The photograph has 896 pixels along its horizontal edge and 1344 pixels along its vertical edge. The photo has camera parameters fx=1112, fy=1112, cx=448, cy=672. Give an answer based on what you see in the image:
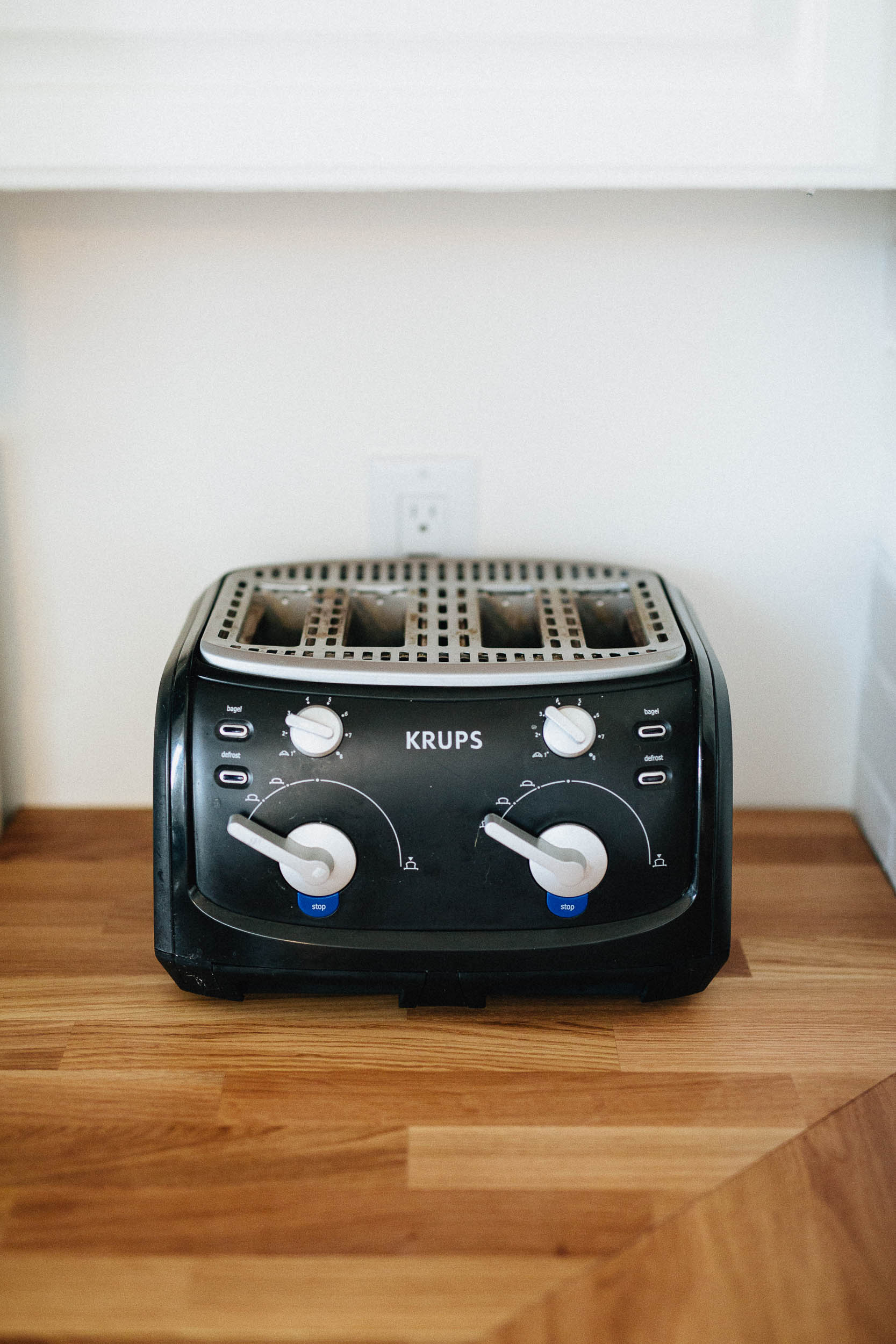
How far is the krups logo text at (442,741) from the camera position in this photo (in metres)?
0.70

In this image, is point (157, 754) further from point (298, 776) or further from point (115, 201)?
point (115, 201)

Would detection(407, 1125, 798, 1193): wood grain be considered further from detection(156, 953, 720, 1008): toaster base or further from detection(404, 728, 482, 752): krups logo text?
detection(404, 728, 482, 752): krups logo text

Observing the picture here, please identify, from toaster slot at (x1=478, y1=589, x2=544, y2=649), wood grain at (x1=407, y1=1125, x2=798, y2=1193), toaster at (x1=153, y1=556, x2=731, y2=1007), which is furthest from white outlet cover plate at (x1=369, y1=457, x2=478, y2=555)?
wood grain at (x1=407, y1=1125, x2=798, y2=1193)

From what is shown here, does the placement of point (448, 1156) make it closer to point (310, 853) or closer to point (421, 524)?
point (310, 853)

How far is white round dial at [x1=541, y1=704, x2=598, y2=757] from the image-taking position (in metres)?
0.69

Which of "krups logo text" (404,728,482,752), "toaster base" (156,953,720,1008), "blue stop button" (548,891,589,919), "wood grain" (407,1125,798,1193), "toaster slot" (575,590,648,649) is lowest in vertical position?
"wood grain" (407,1125,798,1193)

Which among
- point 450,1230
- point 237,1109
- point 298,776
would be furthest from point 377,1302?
point 298,776

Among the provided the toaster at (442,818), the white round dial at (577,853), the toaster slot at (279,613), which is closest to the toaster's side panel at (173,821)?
the toaster at (442,818)

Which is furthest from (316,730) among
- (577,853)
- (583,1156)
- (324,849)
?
(583,1156)

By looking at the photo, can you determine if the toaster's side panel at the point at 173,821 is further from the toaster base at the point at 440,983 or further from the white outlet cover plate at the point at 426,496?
the white outlet cover plate at the point at 426,496

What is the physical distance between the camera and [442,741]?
0.70 m

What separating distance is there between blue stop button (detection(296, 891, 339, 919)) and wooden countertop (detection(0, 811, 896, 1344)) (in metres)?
0.08

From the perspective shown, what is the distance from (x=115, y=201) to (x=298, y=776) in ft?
1.63

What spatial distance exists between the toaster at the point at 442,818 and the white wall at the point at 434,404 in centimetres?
26
